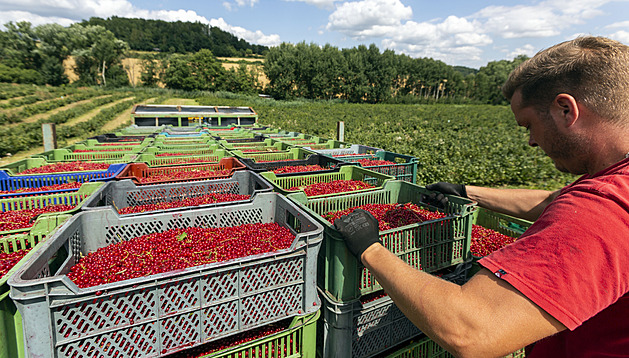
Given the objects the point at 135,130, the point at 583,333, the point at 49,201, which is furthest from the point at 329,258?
the point at 135,130

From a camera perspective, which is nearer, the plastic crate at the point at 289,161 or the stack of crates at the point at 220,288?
the stack of crates at the point at 220,288

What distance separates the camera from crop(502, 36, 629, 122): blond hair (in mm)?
1189

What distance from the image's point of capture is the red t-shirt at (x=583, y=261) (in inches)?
39.0

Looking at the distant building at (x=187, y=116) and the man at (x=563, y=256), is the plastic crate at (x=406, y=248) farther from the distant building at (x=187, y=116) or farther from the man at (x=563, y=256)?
the distant building at (x=187, y=116)

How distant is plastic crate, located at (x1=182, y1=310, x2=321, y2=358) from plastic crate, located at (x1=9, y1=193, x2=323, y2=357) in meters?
0.13

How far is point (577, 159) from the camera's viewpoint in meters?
1.34

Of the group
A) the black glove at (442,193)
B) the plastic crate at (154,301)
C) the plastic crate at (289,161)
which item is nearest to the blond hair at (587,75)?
the plastic crate at (154,301)

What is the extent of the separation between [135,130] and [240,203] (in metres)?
9.89

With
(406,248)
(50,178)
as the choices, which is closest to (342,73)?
(50,178)

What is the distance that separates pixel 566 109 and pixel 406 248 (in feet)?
5.12

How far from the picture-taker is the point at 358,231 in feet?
6.40

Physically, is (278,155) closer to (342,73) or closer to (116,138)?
(116,138)

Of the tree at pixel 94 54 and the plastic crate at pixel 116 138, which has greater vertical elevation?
the tree at pixel 94 54

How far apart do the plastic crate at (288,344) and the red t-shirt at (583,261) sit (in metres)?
1.50
